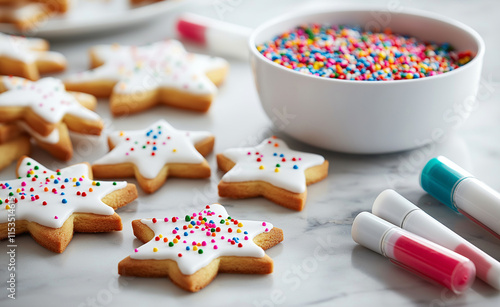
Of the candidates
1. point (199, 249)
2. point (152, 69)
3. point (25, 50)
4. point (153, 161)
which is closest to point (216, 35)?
point (152, 69)

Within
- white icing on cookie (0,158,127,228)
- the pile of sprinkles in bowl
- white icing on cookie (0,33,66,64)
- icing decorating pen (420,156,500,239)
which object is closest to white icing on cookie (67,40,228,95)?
white icing on cookie (0,33,66,64)

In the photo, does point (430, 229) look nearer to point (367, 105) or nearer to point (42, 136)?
point (367, 105)

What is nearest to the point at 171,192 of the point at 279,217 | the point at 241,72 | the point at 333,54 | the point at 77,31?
the point at 279,217

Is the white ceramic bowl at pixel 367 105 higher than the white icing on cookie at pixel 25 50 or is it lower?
higher

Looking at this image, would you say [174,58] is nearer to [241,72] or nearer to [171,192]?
[241,72]

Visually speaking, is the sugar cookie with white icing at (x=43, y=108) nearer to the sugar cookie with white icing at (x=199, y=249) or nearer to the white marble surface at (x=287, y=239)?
the white marble surface at (x=287, y=239)

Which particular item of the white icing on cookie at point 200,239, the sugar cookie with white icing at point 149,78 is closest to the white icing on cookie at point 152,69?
the sugar cookie with white icing at point 149,78

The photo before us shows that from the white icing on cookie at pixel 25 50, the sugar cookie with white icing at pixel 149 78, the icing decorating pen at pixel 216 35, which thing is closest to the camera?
the sugar cookie with white icing at pixel 149 78
